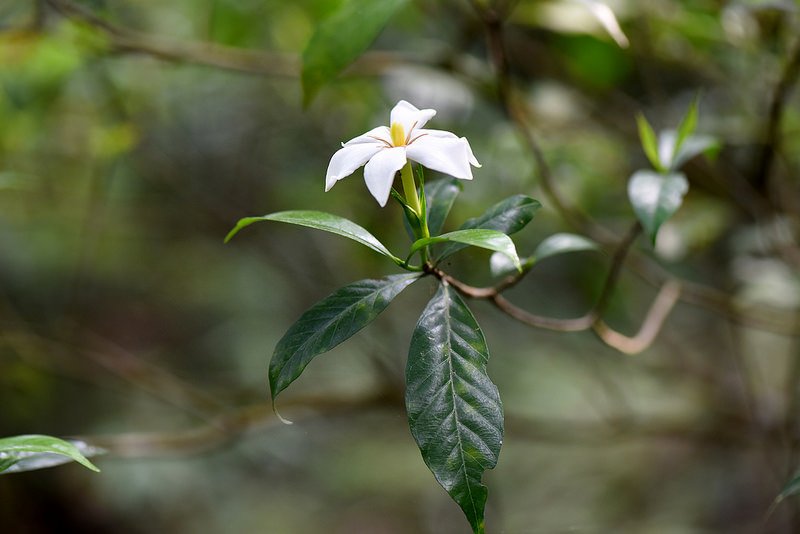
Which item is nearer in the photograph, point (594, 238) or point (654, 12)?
point (594, 238)

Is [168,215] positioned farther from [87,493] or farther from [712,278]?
[712,278]

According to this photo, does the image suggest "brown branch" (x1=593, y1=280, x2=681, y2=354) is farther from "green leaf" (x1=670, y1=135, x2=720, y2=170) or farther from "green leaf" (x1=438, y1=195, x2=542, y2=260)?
"green leaf" (x1=438, y1=195, x2=542, y2=260)

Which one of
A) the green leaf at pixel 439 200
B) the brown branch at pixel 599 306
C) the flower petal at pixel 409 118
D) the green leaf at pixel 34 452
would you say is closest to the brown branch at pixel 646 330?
the brown branch at pixel 599 306

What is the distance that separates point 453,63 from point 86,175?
137cm

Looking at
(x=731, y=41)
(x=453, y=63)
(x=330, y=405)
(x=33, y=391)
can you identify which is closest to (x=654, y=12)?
(x=731, y=41)

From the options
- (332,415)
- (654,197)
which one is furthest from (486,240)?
(332,415)

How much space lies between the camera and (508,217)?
578mm

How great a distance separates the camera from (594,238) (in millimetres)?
1266

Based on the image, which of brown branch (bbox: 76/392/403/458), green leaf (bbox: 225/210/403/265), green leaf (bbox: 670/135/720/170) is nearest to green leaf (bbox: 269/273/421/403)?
green leaf (bbox: 225/210/403/265)

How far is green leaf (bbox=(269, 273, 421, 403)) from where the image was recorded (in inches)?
20.3

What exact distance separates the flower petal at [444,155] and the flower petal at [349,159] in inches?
1.3

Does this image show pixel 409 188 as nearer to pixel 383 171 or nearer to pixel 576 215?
pixel 383 171

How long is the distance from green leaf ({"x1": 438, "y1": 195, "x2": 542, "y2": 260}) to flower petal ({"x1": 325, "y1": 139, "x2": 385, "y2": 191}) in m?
0.10

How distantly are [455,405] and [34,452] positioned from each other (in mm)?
321
